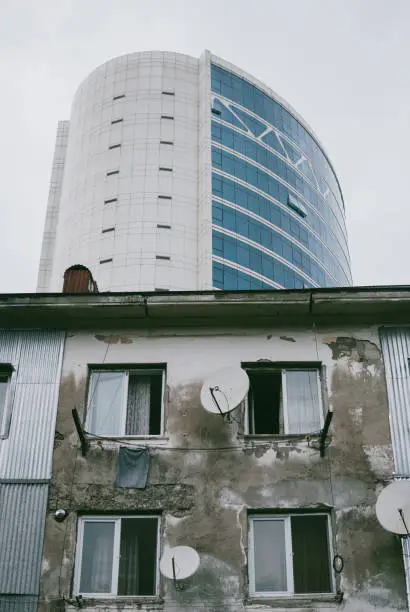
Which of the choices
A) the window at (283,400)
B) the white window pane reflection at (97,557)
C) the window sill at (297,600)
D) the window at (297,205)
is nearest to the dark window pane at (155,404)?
the window at (283,400)

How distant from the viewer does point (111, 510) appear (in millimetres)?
16000

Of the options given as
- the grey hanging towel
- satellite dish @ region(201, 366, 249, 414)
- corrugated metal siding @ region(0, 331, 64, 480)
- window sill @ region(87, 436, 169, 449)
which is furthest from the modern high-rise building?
satellite dish @ region(201, 366, 249, 414)

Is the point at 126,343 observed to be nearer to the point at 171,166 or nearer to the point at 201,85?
the point at 171,166

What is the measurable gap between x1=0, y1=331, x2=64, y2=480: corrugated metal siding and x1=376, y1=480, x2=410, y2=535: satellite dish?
6.46 m

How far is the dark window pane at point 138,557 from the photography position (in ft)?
50.2

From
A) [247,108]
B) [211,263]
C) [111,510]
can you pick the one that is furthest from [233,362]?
[247,108]

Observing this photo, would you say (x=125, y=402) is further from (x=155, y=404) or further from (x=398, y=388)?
(x=398, y=388)

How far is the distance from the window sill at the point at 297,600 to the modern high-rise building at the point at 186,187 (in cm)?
5802

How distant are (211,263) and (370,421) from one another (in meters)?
59.3

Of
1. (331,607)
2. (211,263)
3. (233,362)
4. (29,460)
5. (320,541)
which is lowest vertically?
(331,607)

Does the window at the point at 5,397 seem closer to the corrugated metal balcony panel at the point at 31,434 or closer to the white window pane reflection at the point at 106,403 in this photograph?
the corrugated metal balcony panel at the point at 31,434

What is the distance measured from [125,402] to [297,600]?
5.30 metres

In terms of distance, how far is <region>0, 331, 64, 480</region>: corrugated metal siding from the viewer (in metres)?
16.5

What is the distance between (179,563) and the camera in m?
14.8
